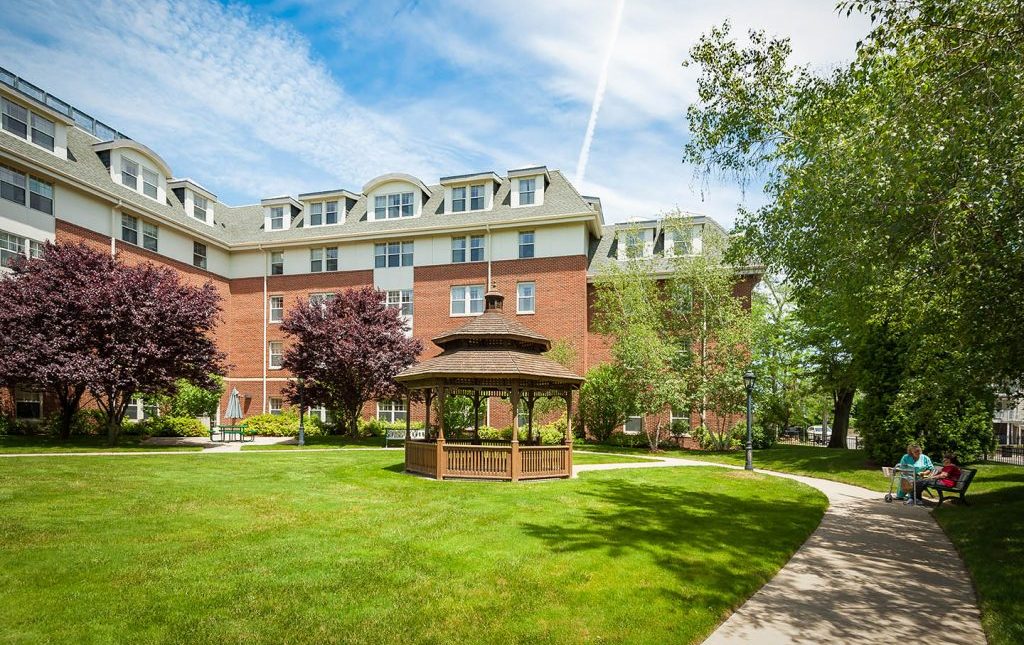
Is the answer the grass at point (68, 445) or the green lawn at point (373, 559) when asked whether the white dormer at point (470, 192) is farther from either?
the green lawn at point (373, 559)

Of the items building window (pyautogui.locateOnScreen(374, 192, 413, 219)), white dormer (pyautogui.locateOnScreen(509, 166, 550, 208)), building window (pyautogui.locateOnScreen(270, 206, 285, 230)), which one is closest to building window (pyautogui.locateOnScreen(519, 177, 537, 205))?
white dormer (pyautogui.locateOnScreen(509, 166, 550, 208))

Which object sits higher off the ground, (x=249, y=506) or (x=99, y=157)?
(x=99, y=157)

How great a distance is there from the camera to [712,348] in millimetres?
29297

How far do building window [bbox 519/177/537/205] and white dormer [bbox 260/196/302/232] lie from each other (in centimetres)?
1505

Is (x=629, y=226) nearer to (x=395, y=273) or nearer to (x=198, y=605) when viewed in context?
(x=395, y=273)

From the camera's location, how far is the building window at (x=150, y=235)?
31.8m

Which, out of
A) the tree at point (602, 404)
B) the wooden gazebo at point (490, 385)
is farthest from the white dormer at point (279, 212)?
the wooden gazebo at point (490, 385)

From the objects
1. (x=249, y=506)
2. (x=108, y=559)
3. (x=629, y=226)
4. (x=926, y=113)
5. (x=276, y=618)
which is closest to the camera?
(x=276, y=618)

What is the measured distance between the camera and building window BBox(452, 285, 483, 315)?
34562 mm

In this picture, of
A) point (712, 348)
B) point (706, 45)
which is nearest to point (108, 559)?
point (706, 45)

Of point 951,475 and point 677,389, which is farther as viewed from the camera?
point 677,389

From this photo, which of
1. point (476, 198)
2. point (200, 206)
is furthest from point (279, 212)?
point (476, 198)

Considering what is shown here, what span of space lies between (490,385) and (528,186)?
19782 millimetres

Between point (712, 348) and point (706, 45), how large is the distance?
16.8 m
